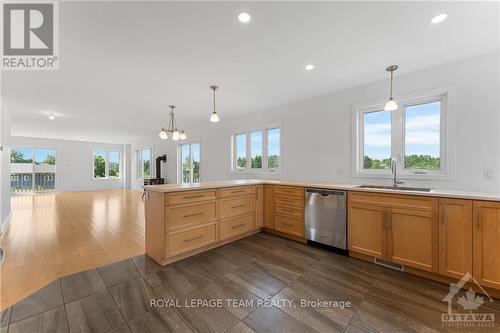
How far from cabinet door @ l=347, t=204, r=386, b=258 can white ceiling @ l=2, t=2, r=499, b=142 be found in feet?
6.52

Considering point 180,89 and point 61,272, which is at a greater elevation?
point 180,89

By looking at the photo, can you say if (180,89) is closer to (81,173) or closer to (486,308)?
(486,308)

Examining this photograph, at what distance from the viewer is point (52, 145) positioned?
944cm

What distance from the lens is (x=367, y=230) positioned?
8.62ft

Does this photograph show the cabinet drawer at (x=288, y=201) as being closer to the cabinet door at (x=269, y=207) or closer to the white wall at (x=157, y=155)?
the cabinet door at (x=269, y=207)

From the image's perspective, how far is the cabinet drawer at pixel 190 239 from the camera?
254cm

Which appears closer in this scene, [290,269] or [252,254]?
[290,269]

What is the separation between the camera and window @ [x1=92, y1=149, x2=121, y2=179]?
35.5ft

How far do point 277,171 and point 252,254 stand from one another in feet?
7.64

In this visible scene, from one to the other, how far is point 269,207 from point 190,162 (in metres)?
4.72

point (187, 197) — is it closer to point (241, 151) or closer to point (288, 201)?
point (288, 201)

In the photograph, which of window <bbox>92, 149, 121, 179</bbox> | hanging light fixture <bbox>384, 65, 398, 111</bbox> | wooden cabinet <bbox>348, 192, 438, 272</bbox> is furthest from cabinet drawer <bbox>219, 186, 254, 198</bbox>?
window <bbox>92, 149, 121, 179</bbox>

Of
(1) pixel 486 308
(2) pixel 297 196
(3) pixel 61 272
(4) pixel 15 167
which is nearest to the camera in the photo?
(1) pixel 486 308

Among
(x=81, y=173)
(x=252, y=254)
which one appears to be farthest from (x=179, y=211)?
(x=81, y=173)
